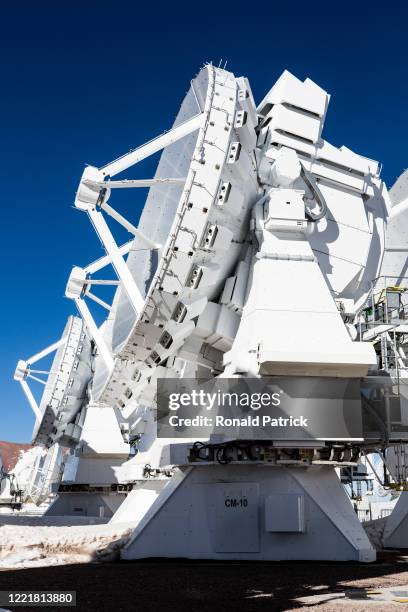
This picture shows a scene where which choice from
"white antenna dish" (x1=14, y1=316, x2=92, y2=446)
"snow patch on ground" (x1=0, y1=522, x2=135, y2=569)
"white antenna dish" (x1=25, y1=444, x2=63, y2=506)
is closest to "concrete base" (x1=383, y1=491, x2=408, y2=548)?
"snow patch on ground" (x1=0, y1=522, x2=135, y2=569)

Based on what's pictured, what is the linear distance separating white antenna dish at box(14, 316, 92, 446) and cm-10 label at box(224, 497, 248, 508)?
66.1 ft

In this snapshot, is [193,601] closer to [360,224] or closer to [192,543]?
[192,543]

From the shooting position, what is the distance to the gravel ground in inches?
346

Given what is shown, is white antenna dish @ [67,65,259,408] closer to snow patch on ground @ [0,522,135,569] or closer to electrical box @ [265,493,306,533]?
snow patch on ground @ [0,522,135,569]

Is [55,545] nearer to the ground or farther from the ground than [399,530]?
nearer to the ground

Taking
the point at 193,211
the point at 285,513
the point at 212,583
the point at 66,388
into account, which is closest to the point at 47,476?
the point at 66,388

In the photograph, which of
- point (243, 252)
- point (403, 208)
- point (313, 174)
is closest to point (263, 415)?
point (243, 252)

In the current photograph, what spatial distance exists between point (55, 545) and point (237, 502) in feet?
13.2

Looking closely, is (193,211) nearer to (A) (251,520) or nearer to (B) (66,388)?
(A) (251,520)

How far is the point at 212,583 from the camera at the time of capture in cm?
1077

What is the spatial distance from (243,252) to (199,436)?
4550 mm

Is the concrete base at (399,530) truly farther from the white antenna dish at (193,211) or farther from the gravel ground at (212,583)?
the white antenna dish at (193,211)

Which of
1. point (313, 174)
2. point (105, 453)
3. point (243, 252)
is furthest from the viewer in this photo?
point (105, 453)

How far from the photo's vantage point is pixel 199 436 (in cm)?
1448
